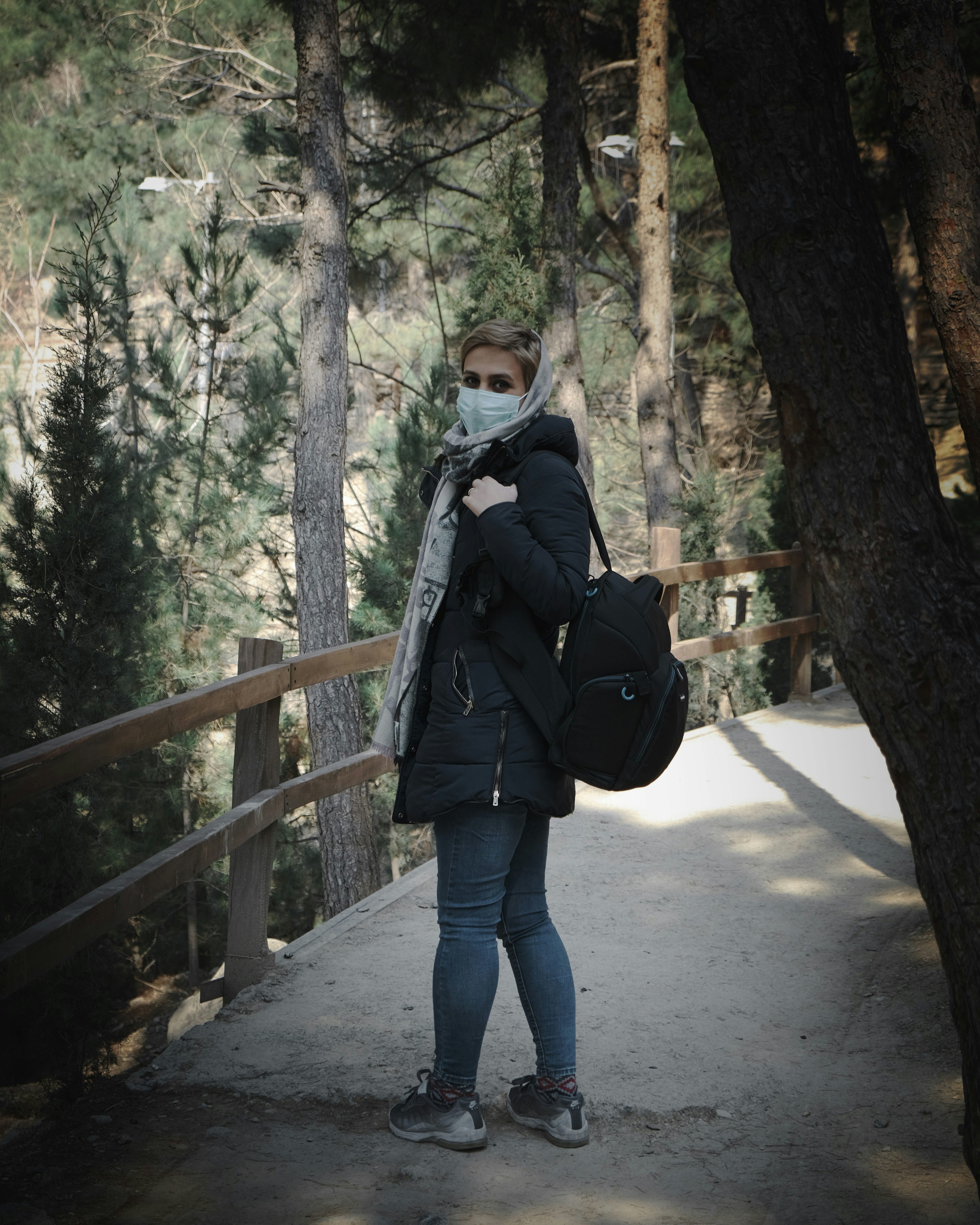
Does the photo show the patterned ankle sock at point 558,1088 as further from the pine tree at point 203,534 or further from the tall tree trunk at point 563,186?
the pine tree at point 203,534

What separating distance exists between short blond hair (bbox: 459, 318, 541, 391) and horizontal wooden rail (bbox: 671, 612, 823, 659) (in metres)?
3.97

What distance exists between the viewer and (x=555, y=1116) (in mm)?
2340

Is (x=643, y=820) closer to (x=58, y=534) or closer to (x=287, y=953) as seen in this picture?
(x=287, y=953)

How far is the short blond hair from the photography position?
2.19 metres

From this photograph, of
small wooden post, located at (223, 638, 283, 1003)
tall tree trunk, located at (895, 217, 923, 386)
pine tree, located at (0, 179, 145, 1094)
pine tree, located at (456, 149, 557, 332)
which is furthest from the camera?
tall tree trunk, located at (895, 217, 923, 386)

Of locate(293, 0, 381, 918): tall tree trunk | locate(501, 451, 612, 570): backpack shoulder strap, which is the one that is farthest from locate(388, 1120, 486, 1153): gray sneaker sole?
locate(293, 0, 381, 918): tall tree trunk

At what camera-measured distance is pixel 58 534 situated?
29.7ft

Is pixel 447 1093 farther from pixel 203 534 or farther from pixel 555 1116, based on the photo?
pixel 203 534

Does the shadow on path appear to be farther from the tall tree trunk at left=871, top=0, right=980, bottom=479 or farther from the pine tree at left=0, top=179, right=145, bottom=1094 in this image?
the pine tree at left=0, top=179, right=145, bottom=1094

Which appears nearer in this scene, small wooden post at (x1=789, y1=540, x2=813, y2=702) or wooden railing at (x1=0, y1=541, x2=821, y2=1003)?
wooden railing at (x1=0, y1=541, x2=821, y2=1003)

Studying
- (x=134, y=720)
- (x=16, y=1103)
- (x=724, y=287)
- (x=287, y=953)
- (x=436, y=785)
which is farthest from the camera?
(x=724, y=287)

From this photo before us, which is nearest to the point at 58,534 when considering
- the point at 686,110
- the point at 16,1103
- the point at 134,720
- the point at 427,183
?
the point at 16,1103

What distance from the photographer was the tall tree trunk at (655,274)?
10.9 meters

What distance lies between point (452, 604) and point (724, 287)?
13.8 meters
